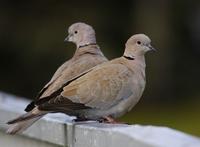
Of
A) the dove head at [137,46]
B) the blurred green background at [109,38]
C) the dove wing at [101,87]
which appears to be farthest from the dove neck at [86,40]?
the blurred green background at [109,38]

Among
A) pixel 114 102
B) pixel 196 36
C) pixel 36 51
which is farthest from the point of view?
pixel 196 36

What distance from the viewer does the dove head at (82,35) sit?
7738 millimetres

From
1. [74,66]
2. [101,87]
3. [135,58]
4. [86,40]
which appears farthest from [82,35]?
[101,87]

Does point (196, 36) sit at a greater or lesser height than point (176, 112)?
greater

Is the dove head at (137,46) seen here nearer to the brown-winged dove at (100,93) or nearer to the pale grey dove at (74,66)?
the brown-winged dove at (100,93)

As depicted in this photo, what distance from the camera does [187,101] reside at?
60.0 feet

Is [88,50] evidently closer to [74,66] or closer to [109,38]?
[74,66]

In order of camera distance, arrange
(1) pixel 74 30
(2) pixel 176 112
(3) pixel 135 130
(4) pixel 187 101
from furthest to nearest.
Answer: (4) pixel 187 101 < (2) pixel 176 112 < (1) pixel 74 30 < (3) pixel 135 130

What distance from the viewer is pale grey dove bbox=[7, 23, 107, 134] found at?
6.11m

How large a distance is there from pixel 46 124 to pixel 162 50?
14.4m

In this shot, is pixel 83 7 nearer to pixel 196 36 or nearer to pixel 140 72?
pixel 196 36

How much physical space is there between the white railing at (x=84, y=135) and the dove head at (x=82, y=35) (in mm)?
796

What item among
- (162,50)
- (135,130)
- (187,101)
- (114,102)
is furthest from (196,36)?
(135,130)

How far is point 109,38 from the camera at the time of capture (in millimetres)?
20359
